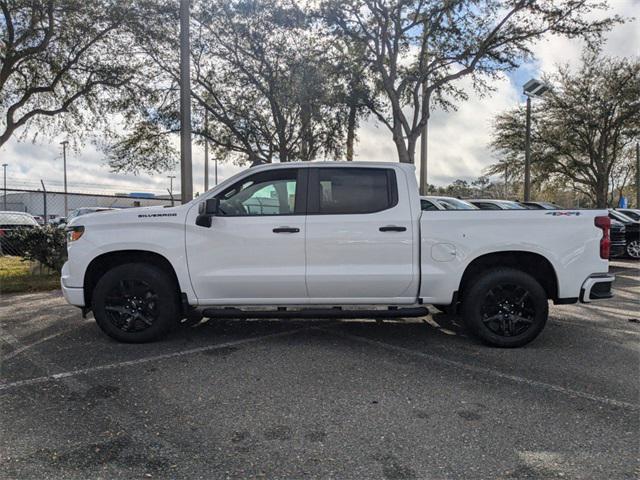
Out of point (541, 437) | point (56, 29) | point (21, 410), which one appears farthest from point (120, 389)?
point (56, 29)

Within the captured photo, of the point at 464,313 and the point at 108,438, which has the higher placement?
the point at 464,313

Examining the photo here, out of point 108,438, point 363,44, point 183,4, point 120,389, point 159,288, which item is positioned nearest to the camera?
point 108,438

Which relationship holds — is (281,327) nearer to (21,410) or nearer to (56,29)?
(21,410)

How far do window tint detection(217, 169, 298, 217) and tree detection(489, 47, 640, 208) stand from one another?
2274 centimetres

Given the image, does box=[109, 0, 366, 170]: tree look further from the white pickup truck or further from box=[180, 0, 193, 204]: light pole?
the white pickup truck

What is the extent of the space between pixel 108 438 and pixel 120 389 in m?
0.87

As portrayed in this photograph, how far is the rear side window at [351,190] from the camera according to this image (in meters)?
5.03

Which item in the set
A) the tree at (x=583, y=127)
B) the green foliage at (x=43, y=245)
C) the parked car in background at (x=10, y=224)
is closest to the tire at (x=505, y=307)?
the green foliage at (x=43, y=245)

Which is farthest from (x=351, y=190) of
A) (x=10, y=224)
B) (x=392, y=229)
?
(x=10, y=224)

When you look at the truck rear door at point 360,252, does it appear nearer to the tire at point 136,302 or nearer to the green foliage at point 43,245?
the tire at point 136,302

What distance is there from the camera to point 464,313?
→ 198 inches

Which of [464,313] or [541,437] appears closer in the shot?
[541,437]

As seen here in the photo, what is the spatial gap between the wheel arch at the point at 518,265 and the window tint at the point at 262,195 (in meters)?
1.93

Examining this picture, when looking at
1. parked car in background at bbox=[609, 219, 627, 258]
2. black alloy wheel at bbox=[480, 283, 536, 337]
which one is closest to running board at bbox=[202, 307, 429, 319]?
black alloy wheel at bbox=[480, 283, 536, 337]
